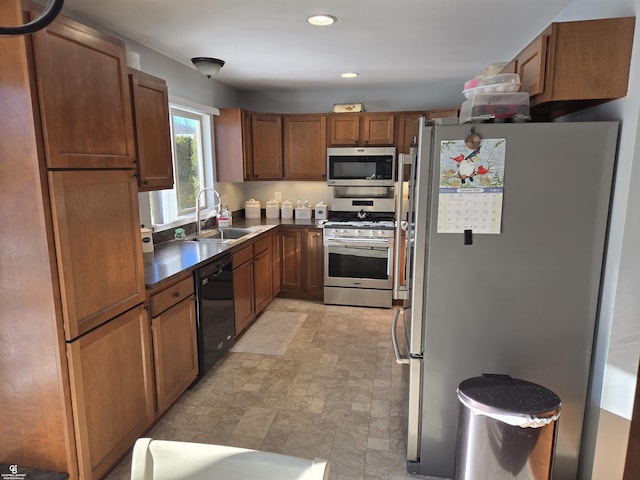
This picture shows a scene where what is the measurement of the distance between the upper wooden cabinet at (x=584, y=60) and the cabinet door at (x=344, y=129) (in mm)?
2883

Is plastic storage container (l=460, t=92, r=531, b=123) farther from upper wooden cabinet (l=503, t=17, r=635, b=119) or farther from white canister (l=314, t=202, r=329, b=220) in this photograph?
white canister (l=314, t=202, r=329, b=220)

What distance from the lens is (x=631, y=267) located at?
1.64 metres

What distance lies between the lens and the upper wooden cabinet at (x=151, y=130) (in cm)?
244

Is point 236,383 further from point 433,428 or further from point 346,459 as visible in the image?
point 433,428

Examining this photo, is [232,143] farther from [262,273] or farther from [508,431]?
[508,431]

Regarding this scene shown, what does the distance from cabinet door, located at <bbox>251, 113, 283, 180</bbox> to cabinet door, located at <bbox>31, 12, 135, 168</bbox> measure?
8.51 ft

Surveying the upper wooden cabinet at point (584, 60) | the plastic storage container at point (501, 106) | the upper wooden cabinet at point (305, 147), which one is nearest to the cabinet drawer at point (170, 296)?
the plastic storage container at point (501, 106)

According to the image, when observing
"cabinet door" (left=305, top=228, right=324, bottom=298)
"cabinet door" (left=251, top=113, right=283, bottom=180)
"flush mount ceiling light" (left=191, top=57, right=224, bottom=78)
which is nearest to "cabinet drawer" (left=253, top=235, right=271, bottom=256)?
"cabinet door" (left=305, top=228, right=324, bottom=298)

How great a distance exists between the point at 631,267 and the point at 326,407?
1847 mm

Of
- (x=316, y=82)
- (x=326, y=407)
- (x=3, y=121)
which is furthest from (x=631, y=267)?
(x=316, y=82)

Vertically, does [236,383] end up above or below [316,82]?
below

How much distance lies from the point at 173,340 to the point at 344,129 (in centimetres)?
304

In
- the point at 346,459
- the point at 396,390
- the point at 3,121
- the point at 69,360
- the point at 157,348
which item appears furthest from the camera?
the point at 396,390

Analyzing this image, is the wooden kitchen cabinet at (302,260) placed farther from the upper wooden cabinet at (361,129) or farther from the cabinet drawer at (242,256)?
the upper wooden cabinet at (361,129)
